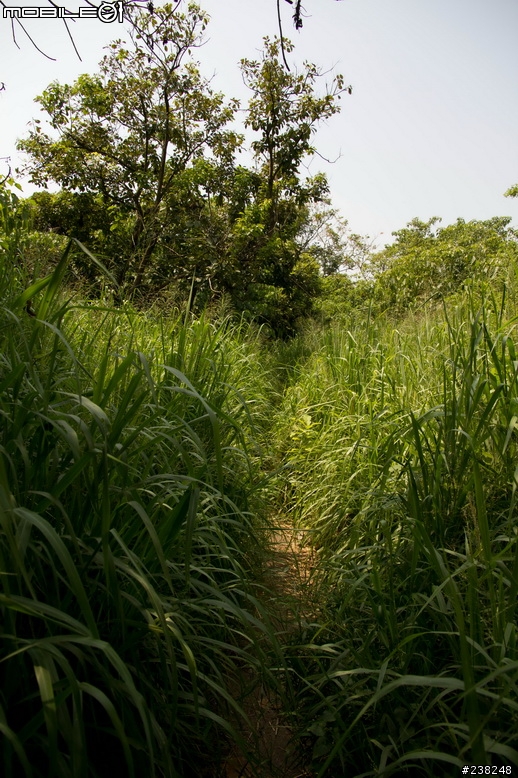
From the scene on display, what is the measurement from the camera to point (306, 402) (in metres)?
4.21

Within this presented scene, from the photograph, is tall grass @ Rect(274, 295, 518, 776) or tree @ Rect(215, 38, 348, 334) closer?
tall grass @ Rect(274, 295, 518, 776)

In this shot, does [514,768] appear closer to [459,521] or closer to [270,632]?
[270,632]

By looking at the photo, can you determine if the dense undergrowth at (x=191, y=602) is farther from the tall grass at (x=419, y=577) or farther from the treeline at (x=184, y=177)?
the treeline at (x=184, y=177)

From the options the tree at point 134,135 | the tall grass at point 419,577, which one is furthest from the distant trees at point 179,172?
the tall grass at point 419,577

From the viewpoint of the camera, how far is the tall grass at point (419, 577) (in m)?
1.12

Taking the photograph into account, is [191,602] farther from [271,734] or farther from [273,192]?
[273,192]

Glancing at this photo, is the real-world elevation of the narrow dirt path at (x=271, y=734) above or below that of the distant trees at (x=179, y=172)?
below

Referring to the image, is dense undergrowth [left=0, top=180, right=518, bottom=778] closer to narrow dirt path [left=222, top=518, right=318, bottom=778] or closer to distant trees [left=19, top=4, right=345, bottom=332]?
narrow dirt path [left=222, top=518, right=318, bottom=778]

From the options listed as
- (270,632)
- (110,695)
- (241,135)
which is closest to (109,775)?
(110,695)

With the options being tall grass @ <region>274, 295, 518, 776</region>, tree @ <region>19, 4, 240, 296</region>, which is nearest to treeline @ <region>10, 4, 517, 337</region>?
tree @ <region>19, 4, 240, 296</region>

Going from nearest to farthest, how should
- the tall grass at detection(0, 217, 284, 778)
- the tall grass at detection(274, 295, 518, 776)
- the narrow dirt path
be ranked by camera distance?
1. the tall grass at detection(0, 217, 284, 778)
2. the tall grass at detection(274, 295, 518, 776)
3. the narrow dirt path

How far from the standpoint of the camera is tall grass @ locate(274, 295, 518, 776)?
44.2 inches

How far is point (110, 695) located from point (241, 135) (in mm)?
8630

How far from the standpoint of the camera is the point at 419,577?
162 cm
